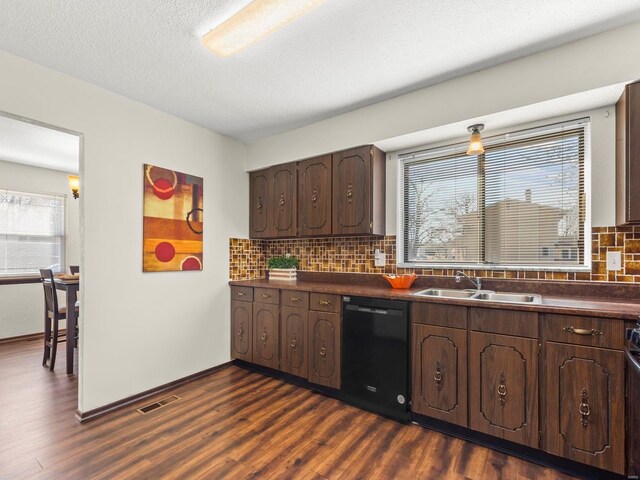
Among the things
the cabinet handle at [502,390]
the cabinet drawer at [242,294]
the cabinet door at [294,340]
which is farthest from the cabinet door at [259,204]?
the cabinet handle at [502,390]

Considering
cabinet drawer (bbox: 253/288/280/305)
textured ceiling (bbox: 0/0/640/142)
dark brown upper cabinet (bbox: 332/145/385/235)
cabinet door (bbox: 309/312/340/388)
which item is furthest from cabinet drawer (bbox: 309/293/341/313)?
textured ceiling (bbox: 0/0/640/142)

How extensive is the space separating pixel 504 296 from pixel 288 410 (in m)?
1.85

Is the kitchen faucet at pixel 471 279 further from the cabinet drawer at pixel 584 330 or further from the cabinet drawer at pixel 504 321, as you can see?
the cabinet drawer at pixel 584 330

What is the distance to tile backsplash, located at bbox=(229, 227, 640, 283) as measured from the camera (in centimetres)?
206

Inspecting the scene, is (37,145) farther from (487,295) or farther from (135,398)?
(487,295)

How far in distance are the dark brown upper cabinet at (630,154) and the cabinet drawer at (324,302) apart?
1961 mm

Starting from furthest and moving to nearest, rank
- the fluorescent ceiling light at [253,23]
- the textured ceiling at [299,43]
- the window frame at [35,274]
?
the window frame at [35,274], the textured ceiling at [299,43], the fluorescent ceiling light at [253,23]

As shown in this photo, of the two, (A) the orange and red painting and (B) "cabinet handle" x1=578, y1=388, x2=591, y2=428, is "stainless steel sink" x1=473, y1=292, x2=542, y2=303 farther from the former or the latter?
(A) the orange and red painting

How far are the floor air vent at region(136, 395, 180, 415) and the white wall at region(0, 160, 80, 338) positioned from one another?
3243 mm

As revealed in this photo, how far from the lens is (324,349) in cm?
269

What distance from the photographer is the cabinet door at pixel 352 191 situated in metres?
2.82

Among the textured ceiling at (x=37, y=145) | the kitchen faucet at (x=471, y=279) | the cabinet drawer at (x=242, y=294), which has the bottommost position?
the cabinet drawer at (x=242, y=294)

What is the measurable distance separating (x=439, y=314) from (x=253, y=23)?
2.08 m

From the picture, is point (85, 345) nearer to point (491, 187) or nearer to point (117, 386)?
point (117, 386)
